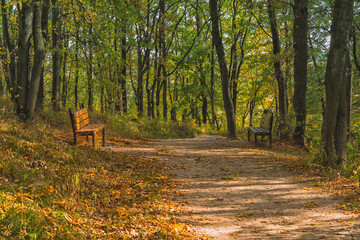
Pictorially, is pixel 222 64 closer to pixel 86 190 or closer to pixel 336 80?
pixel 336 80

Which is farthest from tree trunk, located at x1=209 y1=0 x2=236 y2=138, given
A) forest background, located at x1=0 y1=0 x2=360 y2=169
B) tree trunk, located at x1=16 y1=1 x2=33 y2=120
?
tree trunk, located at x1=16 y1=1 x2=33 y2=120

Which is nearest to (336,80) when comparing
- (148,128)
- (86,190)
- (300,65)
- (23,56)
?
(300,65)

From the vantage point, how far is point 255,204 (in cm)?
468

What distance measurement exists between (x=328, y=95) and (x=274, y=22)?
6.40 meters

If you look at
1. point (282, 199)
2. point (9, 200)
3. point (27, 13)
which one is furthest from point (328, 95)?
point (27, 13)

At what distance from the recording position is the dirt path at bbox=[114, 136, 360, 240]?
369 cm

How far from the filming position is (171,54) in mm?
20344

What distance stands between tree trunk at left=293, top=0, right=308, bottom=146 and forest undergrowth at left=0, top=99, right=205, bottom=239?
6.87 m

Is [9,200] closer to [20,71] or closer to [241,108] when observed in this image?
[20,71]

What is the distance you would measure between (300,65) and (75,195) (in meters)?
9.65

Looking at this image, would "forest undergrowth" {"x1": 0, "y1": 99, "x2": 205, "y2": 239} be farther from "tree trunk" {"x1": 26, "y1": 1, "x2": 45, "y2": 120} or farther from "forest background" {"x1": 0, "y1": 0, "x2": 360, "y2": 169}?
"forest background" {"x1": 0, "y1": 0, "x2": 360, "y2": 169}

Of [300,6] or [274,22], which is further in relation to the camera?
[274,22]

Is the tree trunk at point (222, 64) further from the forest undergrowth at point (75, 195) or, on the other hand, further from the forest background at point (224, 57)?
the forest undergrowth at point (75, 195)

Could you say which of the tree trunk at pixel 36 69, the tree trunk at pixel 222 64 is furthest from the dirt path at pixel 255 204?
the tree trunk at pixel 222 64
